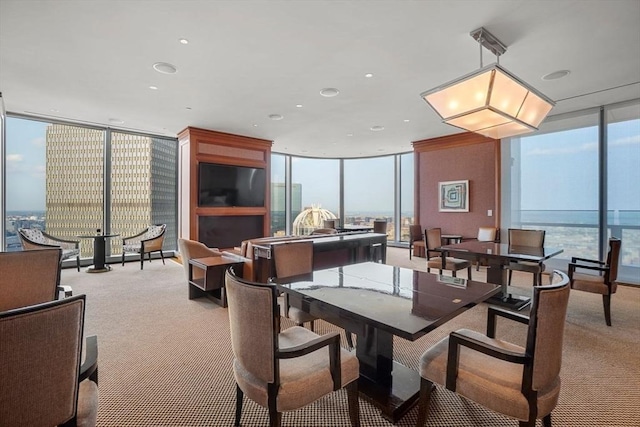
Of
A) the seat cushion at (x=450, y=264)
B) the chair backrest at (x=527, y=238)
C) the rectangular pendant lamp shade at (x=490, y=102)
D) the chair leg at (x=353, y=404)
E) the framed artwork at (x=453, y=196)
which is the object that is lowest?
the chair leg at (x=353, y=404)

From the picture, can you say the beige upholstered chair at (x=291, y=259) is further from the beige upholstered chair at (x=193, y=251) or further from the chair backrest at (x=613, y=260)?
the chair backrest at (x=613, y=260)

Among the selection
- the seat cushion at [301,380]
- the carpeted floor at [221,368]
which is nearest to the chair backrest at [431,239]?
the carpeted floor at [221,368]

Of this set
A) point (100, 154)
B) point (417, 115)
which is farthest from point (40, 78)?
point (417, 115)

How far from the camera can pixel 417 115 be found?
18.1 feet

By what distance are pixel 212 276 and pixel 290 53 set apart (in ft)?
9.12

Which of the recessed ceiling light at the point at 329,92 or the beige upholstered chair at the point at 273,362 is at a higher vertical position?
the recessed ceiling light at the point at 329,92

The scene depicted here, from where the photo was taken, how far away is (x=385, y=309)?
1.68m

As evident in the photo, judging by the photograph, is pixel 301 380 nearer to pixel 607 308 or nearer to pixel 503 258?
pixel 503 258

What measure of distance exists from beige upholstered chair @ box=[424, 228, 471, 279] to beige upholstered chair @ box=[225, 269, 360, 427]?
123 inches

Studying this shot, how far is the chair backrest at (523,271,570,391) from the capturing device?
1371mm

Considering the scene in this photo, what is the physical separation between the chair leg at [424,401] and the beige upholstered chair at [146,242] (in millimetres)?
5922

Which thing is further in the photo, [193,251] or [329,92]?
[329,92]

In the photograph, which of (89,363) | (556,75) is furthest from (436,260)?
(89,363)

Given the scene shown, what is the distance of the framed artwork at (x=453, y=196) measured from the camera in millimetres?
6992
